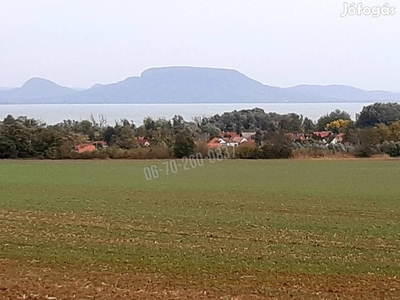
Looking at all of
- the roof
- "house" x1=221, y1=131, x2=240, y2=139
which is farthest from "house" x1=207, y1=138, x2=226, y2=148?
the roof

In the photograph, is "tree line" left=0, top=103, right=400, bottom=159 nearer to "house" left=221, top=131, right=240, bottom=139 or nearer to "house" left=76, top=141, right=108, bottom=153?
"house" left=76, top=141, right=108, bottom=153

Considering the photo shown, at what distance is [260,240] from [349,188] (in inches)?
745

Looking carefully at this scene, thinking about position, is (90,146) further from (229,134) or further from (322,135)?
(322,135)

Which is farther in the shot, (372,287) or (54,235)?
(54,235)

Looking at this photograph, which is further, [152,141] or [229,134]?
[229,134]

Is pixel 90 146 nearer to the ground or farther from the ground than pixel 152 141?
nearer to the ground

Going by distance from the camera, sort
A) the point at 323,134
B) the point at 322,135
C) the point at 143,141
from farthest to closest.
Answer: the point at 323,134 → the point at 322,135 → the point at 143,141

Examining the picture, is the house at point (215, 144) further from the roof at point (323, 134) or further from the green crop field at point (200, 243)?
the green crop field at point (200, 243)

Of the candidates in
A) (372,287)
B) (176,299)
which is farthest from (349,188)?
(176,299)

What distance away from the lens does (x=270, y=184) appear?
36375 mm

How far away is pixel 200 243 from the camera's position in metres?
15.4

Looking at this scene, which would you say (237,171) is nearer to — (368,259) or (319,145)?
(319,145)

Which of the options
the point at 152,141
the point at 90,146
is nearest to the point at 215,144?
the point at 152,141

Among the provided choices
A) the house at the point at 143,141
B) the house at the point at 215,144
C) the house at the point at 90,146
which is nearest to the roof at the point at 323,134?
the house at the point at 215,144
